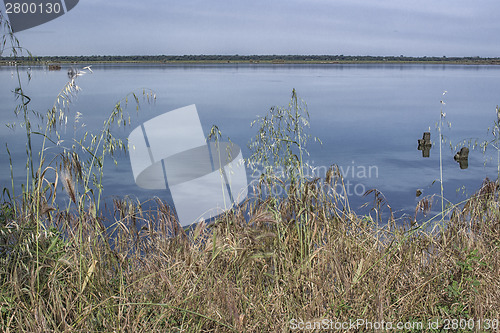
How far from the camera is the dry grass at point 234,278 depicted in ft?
8.24

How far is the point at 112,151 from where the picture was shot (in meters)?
2.96

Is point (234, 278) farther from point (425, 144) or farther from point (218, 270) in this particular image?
point (425, 144)

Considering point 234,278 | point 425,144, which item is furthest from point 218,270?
point 425,144

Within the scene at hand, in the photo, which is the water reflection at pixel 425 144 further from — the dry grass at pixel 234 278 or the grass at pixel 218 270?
the dry grass at pixel 234 278

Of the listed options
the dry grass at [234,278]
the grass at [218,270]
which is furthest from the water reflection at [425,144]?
the dry grass at [234,278]

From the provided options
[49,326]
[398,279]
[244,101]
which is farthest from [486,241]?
[244,101]

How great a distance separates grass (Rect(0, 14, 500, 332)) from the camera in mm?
2525

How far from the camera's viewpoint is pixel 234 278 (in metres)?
3.00

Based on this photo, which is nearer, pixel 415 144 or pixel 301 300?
pixel 301 300

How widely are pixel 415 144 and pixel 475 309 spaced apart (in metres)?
21.3

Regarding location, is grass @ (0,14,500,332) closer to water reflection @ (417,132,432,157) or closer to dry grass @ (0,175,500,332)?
dry grass @ (0,175,500,332)

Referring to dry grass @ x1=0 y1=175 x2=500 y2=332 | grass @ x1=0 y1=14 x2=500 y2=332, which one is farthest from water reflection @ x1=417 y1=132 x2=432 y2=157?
dry grass @ x1=0 y1=175 x2=500 y2=332

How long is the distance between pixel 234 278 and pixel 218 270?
0.40 ft

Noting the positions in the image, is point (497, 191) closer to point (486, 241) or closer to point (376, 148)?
point (486, 241)
